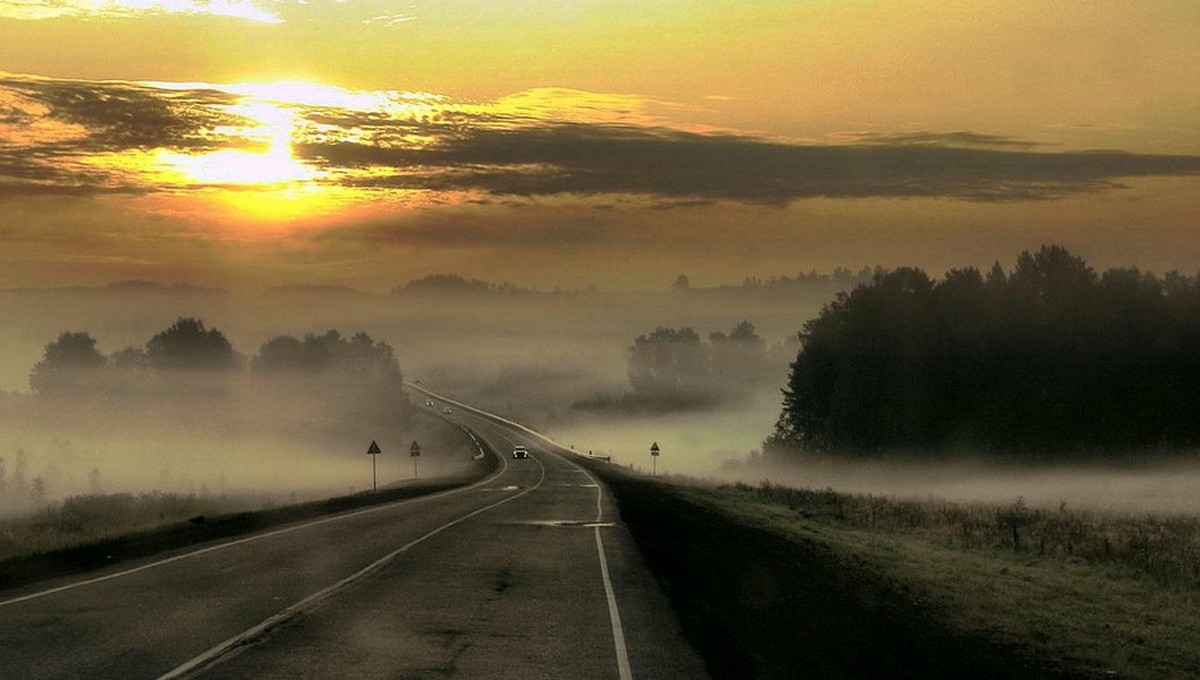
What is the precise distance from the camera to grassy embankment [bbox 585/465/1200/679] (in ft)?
46.8

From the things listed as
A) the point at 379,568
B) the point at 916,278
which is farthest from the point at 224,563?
the point at 916,278

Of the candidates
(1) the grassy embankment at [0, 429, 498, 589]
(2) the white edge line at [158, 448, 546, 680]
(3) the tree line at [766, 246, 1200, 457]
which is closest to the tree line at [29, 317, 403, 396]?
(3) the tree line at [766, 246, 1200, 457]

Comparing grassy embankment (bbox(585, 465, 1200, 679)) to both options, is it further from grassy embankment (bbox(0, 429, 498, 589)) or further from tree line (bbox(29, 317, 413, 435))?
tree line (bbox(29, 317, 413, 435))

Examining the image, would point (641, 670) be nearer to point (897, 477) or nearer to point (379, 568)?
point (379, 568)

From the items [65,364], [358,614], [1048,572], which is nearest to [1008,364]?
[1048,572]

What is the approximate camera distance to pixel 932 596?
2041 cm

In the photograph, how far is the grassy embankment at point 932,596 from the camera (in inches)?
561

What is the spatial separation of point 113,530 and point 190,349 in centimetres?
17133

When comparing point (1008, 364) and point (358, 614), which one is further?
point (1008, 364)

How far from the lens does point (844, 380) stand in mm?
131750

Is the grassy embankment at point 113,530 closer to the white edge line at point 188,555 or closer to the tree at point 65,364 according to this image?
the white edge line at point 188,555

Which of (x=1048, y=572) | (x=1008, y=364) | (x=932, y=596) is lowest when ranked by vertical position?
(x=1048, y=572)

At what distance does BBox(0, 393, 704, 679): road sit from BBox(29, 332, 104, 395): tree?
18013 cm

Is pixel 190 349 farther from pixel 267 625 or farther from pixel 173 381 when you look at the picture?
pixel 267 625
